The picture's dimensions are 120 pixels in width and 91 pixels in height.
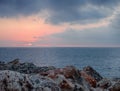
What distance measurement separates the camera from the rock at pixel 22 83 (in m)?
13.5

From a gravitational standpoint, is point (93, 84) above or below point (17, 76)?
below

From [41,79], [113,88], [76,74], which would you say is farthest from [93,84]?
[41,79]

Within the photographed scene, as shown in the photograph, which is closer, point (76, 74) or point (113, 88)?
point (76, 74)

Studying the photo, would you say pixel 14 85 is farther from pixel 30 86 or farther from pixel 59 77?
pixel 59 77

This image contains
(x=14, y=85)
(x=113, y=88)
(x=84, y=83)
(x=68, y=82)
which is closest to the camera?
(x=14, y=85)

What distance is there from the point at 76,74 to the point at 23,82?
596 cm

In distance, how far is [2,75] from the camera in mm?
13773

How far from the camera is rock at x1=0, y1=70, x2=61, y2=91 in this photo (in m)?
13.5

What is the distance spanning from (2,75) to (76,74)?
256 inches

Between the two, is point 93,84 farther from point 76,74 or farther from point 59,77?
point 59,77

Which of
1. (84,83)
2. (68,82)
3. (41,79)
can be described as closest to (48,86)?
(41,79)

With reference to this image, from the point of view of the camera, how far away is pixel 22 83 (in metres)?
13.8

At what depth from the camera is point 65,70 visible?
1934cm

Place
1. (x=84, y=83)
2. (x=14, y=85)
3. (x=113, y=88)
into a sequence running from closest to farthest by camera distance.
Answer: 1. (x=14, y=85)
2. (x=84, y=83)
3. (x=113, y=88)
